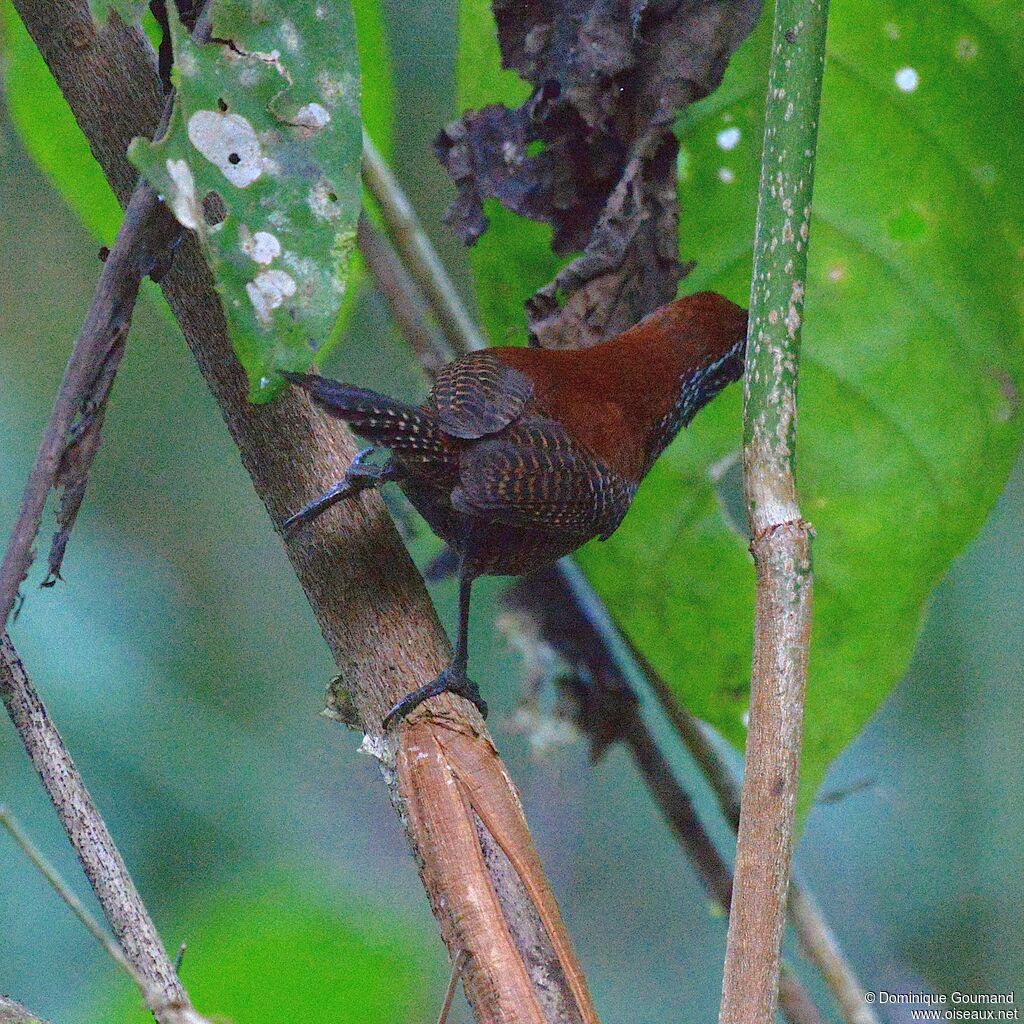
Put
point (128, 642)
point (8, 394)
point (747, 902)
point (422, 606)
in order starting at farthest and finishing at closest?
point (8, 394) → point (128, 642) → point (422, 606) → point (747, 902)

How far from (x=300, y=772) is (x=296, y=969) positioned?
2.26 meters

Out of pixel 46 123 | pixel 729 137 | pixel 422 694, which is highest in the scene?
pixel 46 123

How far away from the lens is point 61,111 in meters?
1.96

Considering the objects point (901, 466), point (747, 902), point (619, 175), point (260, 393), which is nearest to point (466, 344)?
point (619, 175)

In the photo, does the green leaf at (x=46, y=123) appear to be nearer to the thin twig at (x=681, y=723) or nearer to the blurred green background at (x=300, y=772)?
the thin twig at (x=681, y=723)

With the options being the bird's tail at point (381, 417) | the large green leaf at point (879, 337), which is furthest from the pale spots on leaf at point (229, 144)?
the large green leaf at point (879, 337)

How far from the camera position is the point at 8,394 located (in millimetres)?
3639

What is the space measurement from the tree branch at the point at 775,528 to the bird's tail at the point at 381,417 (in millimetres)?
468

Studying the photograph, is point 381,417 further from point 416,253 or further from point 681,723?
point 681,723

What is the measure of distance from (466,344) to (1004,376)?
3.07 ft

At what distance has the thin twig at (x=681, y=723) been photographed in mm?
1687

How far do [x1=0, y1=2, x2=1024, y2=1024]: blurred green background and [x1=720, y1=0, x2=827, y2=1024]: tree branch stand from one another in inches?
46.9

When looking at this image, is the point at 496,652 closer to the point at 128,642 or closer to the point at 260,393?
the point at 128,642

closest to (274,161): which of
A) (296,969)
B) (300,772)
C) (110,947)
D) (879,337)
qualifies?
(110,947)
